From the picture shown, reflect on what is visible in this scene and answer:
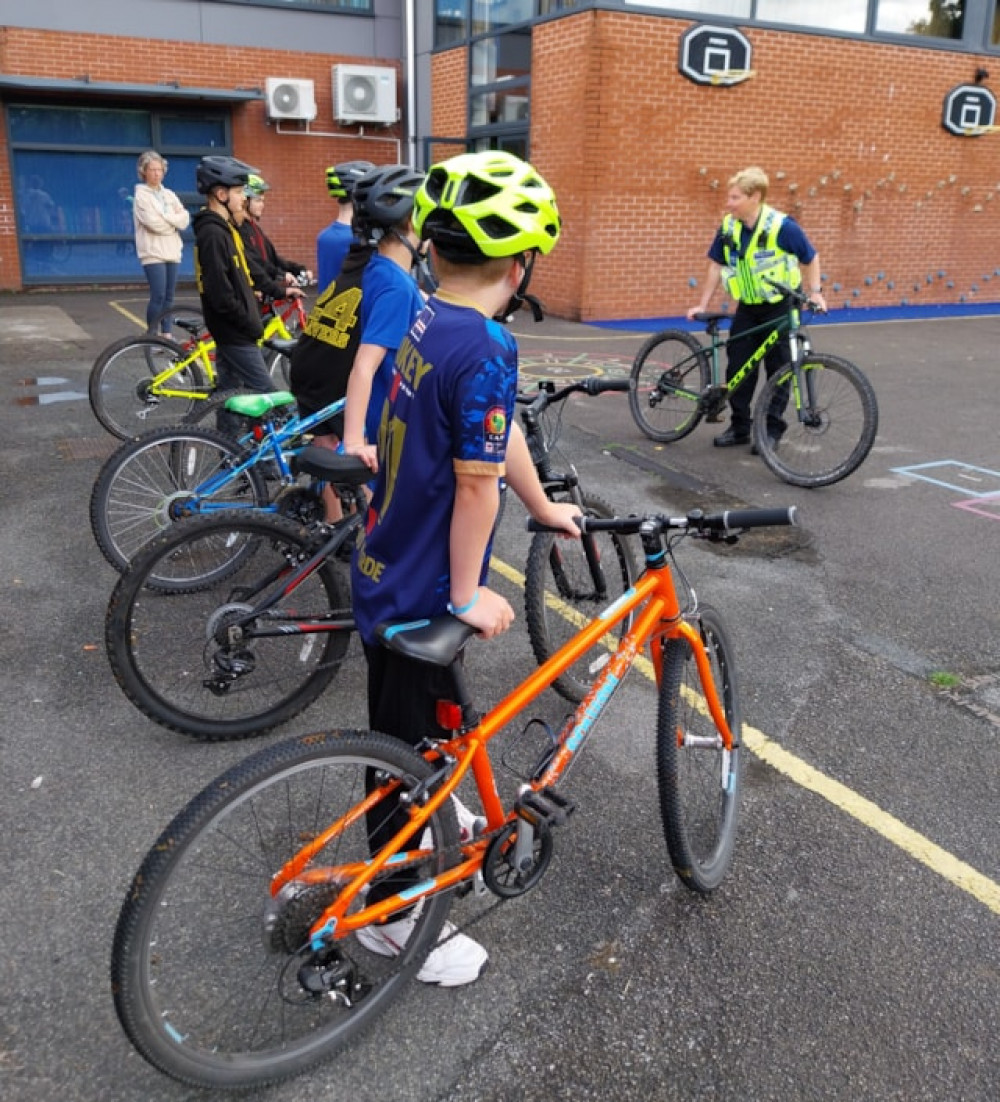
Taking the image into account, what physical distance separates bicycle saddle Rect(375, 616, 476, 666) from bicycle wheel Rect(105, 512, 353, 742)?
132 cm

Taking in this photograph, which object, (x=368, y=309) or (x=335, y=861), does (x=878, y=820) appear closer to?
(x=335, y=861)

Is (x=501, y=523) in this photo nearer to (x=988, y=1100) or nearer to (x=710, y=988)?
(x=710, y=988)

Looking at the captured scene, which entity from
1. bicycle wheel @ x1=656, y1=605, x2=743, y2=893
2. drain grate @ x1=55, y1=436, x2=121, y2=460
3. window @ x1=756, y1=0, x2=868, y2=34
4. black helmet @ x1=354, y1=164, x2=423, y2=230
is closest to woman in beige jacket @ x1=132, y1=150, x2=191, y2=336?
drain grate @ x1=55, y1=436, x2=121, y2=460

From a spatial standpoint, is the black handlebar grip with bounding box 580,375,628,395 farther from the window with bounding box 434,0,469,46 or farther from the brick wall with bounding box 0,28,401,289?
the brick wall with bounding box 0,28,401,289

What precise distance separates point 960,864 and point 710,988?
104 centimetres

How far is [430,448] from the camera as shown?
7.14 ft

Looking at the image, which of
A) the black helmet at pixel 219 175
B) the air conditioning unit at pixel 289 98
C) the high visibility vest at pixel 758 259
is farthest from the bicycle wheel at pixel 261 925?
the air conditioning unit at pixel 289 98

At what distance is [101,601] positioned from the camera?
15.8ft

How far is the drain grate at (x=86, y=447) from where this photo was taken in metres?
7.20

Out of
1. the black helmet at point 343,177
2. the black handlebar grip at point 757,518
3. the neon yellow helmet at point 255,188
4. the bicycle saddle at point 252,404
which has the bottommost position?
the bicycle saddle at point 252,404

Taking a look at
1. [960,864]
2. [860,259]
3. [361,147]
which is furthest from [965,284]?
[960,864]

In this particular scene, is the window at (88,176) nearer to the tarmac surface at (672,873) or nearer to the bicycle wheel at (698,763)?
the tarmac surface at (672,873)

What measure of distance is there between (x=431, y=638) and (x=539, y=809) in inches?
22.8

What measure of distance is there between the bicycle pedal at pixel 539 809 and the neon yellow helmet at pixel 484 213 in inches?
51.4
